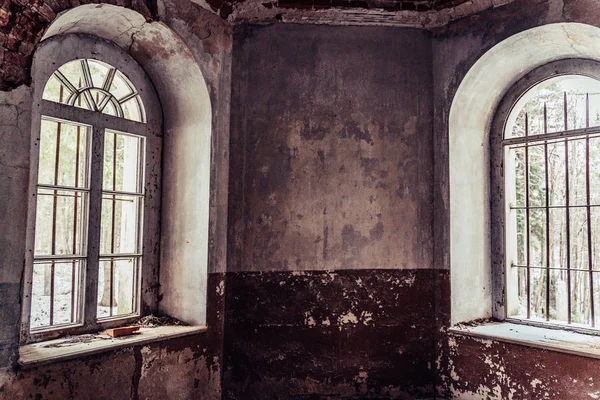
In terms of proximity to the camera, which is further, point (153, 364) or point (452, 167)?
point (452, 167)

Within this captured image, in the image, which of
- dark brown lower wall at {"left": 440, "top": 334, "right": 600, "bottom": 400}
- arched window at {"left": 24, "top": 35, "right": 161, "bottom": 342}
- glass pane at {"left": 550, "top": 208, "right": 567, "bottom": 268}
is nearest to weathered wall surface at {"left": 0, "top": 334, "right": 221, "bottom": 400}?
arched window at {"left": 24, "top": 35, "right": 161, "bottom": 342}

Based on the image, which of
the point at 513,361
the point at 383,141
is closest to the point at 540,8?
the point at 383,141

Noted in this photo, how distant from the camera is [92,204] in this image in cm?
313

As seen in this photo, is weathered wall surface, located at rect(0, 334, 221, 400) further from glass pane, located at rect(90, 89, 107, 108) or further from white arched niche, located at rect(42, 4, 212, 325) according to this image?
glass pane, located at rect(90, 89, 107, 108)

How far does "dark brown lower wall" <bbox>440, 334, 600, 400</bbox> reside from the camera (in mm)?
2971

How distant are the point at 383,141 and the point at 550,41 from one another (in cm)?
142

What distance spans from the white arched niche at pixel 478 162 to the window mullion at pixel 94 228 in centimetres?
269

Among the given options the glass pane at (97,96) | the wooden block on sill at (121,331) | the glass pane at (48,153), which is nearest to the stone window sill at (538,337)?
the wooden block on sill at (121,331)

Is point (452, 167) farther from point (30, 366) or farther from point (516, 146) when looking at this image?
point (30, 366)

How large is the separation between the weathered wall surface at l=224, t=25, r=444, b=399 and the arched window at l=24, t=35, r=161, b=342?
664 mm

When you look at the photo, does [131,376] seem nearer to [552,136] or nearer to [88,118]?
[88,118]

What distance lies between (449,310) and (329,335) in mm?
981

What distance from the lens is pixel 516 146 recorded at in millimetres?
3865

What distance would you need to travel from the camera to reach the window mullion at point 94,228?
122 inches
